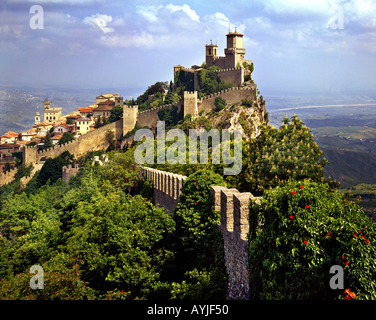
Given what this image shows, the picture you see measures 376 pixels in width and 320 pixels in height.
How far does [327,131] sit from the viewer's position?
151ft

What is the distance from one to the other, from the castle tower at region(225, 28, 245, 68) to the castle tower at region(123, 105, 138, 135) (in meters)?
12.2

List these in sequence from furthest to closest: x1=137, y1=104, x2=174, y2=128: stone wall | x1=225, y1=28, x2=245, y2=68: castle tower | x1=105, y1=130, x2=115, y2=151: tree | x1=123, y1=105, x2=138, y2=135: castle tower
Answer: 1. x1=105, y1=130, x2=115, y2=151: tree
2. x1=123, y1=105, x2=138, y2=135: castle tower
3. x1=137, y1=104, x2=174, y2=128: stone wall
4. x1=225, y1=28, x2=245, y2=68: castle tower

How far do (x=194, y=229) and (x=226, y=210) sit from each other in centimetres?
159

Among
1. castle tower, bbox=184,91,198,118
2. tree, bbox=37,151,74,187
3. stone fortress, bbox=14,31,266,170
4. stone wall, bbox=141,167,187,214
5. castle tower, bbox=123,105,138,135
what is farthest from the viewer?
castle tower, bbox=123,105,138,135

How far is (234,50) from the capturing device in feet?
181

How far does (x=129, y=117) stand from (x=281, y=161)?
152ft

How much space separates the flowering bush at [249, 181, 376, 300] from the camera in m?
6.88

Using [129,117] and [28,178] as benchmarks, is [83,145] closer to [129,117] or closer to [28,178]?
[129,117]

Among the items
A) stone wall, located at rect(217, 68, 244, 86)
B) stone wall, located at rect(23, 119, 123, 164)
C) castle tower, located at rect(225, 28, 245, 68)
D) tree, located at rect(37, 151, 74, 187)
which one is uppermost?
castle tower, located at rect(225, 28, 245, 68)

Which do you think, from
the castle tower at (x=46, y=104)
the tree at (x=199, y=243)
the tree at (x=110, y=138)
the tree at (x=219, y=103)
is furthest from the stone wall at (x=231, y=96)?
the castle tower at (x=46, y=104)

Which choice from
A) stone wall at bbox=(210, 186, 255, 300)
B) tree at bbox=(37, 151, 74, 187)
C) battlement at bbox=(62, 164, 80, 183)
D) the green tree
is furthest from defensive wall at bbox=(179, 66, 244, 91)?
stone wall at bbox=(210, 186, 255, 300)

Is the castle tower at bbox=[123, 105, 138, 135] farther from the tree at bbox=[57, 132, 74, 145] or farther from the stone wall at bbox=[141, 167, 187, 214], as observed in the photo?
the stone wall at bbox=[141, 167, 187, 214]

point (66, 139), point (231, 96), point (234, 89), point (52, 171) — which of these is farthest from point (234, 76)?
point (66, 139)
